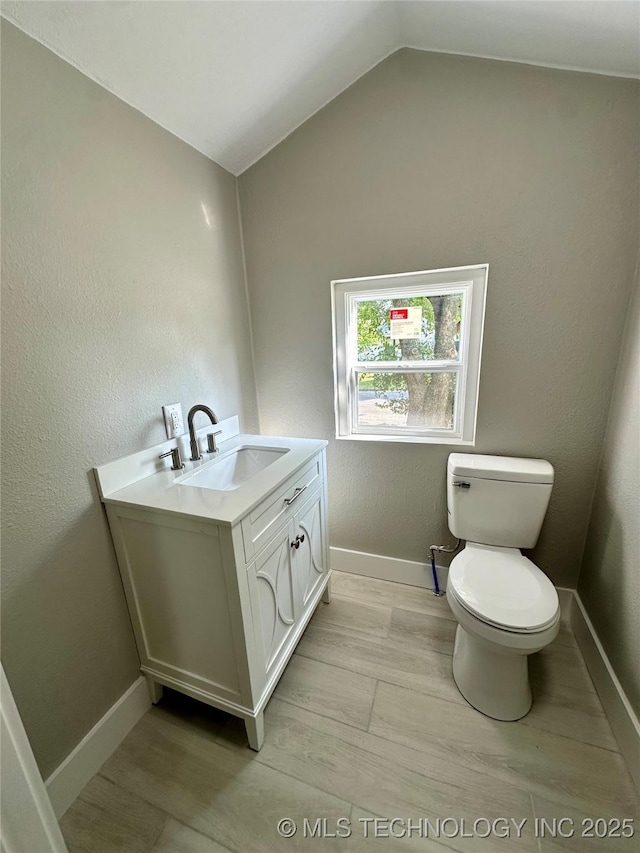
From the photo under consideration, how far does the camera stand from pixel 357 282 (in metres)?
1.64

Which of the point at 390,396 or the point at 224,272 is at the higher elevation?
the point at 224,272

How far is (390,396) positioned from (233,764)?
159 centimetres

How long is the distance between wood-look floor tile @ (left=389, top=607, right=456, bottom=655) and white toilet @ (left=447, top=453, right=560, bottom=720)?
130 millimetres

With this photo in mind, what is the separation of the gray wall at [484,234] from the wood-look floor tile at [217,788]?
1.12 meters

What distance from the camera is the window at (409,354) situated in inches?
60.7

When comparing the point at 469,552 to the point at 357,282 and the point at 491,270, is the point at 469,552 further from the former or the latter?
the point at 357,282

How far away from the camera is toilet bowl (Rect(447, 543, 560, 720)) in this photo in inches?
43.7

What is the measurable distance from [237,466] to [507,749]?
1442 mm

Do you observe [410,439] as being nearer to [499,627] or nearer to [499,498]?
[499,498]

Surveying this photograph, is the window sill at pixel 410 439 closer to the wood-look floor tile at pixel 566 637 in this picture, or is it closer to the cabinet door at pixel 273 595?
the cabinet door at pixel 273 595

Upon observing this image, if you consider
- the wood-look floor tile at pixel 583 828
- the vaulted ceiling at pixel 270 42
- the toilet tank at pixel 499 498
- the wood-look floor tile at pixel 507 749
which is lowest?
the wood-look floor tile at pixel 583 828

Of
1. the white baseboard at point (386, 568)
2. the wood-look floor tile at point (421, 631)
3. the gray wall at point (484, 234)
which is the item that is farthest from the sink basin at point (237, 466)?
the wood-look floor tile at point (421, 631)

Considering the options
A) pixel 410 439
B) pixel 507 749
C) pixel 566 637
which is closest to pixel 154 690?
pixel 507 749

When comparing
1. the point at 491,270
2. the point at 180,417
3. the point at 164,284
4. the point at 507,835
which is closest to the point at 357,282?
the point at 491,270
